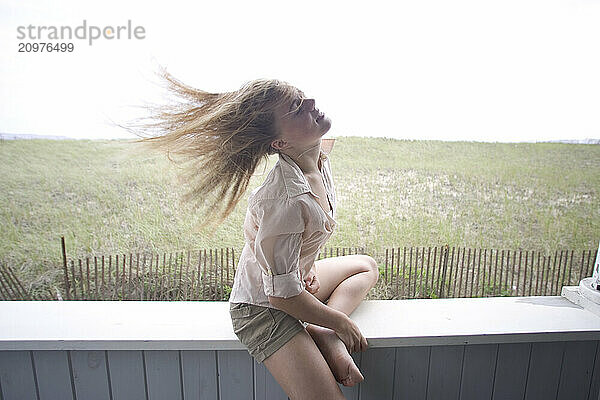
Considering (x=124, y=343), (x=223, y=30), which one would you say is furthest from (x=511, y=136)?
(x=124, y=343)

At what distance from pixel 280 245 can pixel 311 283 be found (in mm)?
276

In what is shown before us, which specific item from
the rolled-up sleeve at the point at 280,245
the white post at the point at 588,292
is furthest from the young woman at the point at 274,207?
the white post at the point at 588,292

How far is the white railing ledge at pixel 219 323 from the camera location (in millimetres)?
1120

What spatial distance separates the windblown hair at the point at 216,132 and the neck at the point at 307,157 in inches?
2.4

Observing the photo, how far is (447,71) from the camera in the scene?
1173 mm

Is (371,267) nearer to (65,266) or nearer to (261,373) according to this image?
(261,373)

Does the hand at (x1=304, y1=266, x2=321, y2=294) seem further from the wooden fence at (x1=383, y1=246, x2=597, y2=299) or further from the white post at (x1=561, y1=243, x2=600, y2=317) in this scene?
the white post at (x1=561, y1=243, x2=600, y2=317)

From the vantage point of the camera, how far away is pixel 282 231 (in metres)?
0.96

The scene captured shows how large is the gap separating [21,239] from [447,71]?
1.30 m

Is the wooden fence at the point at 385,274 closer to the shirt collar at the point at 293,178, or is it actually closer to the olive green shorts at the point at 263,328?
the olive green shorts at the point at 263,328

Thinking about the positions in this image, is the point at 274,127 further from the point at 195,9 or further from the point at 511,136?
the point at 511,136

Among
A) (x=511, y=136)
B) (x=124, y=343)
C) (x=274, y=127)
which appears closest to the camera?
(x=274, y=127)

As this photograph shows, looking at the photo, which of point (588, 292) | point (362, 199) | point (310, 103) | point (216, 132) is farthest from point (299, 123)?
point (588, 292)

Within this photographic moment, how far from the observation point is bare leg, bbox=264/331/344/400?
1.02 m
